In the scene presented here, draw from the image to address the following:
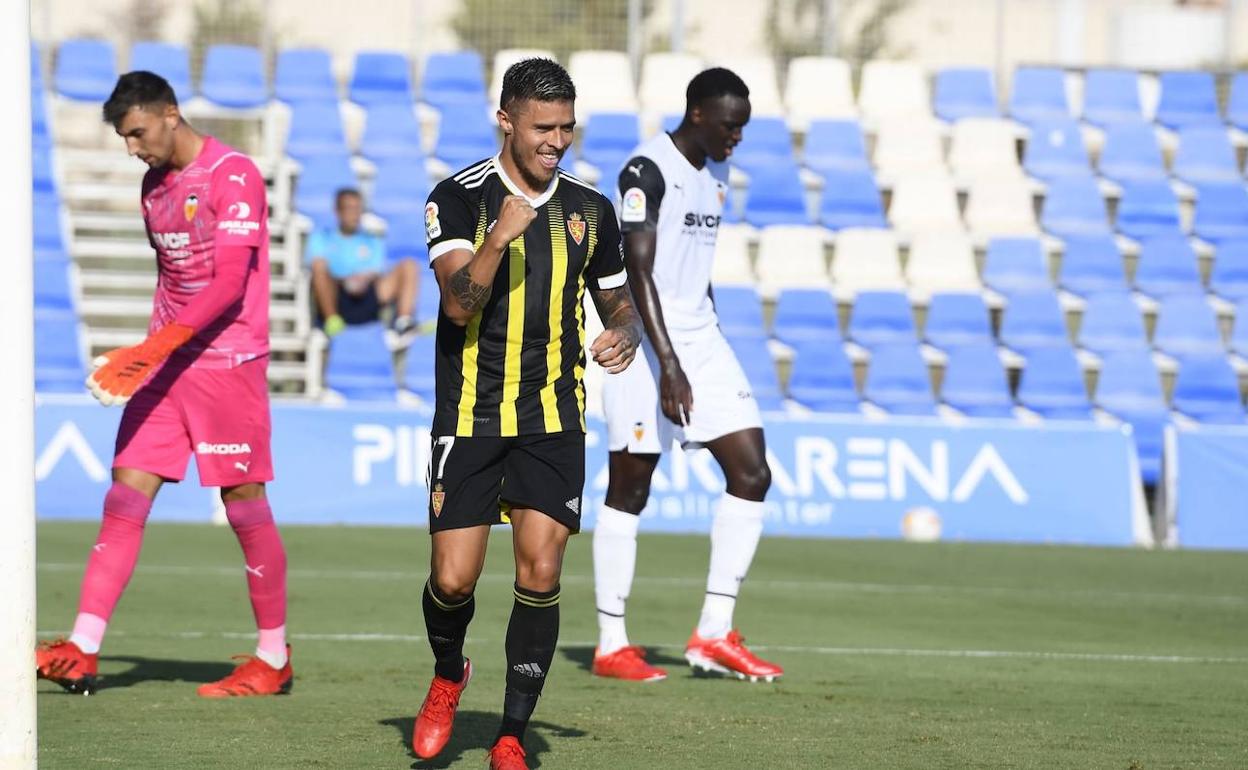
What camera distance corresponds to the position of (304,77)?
19953 mm

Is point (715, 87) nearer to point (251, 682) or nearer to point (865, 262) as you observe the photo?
point (251, 682)

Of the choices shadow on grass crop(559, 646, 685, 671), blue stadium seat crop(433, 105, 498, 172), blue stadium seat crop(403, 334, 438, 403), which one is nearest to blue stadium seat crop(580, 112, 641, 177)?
blue stadium seat crop(433, 105, 498, 172)

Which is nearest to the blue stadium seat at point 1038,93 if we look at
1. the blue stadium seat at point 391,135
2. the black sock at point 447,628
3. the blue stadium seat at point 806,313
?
the blue stadium seat at point 806,313

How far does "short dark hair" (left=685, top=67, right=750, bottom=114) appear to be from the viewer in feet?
25.3

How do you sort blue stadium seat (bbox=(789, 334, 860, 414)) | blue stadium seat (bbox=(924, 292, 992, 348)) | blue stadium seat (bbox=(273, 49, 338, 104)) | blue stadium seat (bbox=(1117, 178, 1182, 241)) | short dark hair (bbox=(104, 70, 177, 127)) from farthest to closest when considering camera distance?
blue stadium seat (bbox=(273, 49, 338, 104)) → blue stadium seat (bbox=(1117, 178, 1182, 241)) → blue stadium seat (bbox=(924, 292, 992, 348)) → blue stadium seat (bbox=(789, 334, 860, 414)) → short dark hair (bbox=(104, 70, 177, 127))

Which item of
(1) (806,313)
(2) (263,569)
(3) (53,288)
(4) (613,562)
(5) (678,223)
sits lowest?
(4) (613,562)

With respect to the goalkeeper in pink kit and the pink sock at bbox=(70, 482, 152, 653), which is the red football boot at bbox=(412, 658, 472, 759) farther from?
the pink sock at bbox=(70, 482, 152, 653)

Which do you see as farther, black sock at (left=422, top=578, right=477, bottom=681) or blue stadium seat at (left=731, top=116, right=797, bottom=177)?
blue stadium seat at (left=731, top=116, right=797, bottom=177)

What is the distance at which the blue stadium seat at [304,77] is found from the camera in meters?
19.8

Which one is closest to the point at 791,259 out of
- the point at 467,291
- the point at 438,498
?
the point at 438,498

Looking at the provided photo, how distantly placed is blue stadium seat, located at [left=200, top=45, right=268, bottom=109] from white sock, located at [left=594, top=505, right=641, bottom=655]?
12.7 meters

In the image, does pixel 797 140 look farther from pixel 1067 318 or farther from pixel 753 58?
pixel 1067 318

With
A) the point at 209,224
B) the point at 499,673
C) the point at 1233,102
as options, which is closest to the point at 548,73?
the point at 209,224

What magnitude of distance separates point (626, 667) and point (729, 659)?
1.42 ft
